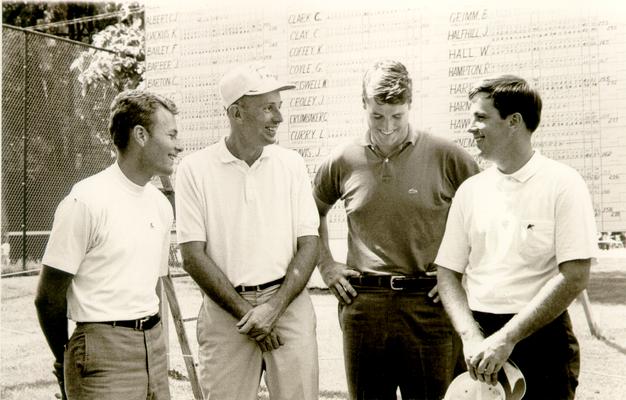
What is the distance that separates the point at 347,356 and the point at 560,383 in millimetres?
1048

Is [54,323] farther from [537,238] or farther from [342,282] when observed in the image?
[537,238]

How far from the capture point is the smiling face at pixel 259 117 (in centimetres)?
311

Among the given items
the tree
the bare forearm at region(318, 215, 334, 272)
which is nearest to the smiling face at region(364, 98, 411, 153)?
the bare forearm at region(318, 215, 334, 272)

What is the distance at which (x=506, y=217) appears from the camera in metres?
2.58

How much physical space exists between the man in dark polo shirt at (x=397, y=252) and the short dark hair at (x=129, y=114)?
0.92 meters

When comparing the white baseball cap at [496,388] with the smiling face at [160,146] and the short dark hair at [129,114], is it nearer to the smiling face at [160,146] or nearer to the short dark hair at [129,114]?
the smiling face at [160,146]

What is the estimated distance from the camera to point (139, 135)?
2922 millimetres

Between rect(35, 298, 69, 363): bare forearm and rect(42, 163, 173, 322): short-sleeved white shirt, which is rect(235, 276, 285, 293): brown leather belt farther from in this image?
rect(35, 298, 69, 363): bare forearm

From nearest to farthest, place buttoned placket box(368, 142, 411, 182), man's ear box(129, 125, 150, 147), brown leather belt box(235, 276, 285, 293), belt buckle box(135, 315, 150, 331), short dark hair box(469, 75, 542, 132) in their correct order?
1. short dark hair box(469, 75, 542, 132)
2. belt buckle box(135, 315, 150, 331)
3. man's ear box(129, 125, 150, 147)
4. brown leather belt box(235, 276, 285, 293)
5. buttoned placket box(368, 142, 411, 182)

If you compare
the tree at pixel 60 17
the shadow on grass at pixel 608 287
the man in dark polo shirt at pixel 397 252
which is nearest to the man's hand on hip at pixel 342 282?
the man in dark polo shirt at pixel 397 252

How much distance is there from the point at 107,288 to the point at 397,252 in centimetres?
121

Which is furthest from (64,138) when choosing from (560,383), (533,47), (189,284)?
(560,383)

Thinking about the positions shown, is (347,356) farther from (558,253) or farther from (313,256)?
(558,253)

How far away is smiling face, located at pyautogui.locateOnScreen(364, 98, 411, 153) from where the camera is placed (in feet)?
10.6
